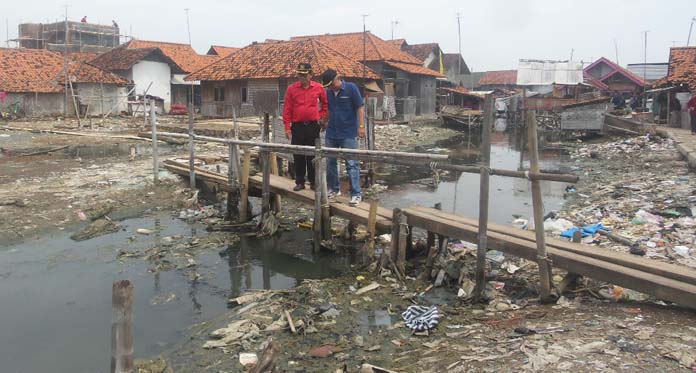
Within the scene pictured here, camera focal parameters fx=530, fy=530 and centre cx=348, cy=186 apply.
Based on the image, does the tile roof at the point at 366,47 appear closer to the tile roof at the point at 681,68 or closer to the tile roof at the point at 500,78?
the tile roof at the point at 681,68

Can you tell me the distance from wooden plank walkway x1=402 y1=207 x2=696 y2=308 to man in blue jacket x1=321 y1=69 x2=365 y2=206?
4.52 ft

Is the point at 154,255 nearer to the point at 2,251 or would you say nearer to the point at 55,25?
the point at 2,251

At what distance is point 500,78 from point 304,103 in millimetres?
52810

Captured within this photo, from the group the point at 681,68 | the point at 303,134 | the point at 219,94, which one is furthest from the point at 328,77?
the point at 219,94

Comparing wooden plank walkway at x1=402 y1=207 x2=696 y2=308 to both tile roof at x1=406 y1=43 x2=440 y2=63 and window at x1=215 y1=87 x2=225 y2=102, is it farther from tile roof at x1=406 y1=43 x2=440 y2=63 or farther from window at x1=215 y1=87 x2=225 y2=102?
tile roof at x1=406 y1=43 x2=440 y2=63

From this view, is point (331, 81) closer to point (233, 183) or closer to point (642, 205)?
point (233, 183)

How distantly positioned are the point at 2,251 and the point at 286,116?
4.06m

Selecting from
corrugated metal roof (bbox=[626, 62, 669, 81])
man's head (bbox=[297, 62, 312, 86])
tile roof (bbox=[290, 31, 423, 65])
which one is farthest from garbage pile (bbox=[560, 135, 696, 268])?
corrugated metal roof (bbox=[626, 62, 669, 81])

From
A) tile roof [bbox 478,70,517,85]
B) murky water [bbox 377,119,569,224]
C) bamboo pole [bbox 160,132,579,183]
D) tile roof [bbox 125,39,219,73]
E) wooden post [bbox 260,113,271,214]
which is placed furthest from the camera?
tile roof [bbox 478,70,517,85]

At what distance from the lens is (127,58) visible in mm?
32594

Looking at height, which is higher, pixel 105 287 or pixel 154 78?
Answer: pixel 154 78

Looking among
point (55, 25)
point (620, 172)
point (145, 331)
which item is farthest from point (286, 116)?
point (55, 25)

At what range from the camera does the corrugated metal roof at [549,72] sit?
31.2 metres

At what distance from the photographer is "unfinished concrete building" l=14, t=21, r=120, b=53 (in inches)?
1705
